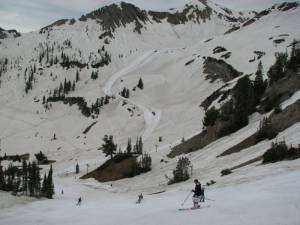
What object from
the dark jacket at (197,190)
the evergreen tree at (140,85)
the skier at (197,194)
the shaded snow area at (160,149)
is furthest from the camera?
the evergreen tree at (140,85)

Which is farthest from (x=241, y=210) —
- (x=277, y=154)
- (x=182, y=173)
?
(x=182, y=173)

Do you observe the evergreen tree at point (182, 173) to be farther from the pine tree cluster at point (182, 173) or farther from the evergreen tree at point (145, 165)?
the evergreen tree at point (145, 165)

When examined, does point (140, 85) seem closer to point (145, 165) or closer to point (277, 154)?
point (145, 165)

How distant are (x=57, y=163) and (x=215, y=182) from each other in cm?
8125

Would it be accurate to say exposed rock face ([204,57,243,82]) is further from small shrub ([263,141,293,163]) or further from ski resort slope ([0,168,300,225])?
ski resort slope ([0,168,300,225])

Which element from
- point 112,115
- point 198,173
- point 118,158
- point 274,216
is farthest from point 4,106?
point 274,216

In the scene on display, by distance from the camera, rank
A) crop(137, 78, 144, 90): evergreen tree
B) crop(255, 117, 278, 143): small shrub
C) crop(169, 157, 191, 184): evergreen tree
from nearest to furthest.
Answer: crop(255, 117, 278, 143): small shrub, crop(169, 157, 191, 184): evergreen tree, crop(137, 78, 144, 90): evergreen tree

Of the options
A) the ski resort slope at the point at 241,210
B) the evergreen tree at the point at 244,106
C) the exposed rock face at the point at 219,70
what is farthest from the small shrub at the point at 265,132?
the exposed rock face at the point at 219,70

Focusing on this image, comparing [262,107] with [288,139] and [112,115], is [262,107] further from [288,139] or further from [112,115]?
[112,115]

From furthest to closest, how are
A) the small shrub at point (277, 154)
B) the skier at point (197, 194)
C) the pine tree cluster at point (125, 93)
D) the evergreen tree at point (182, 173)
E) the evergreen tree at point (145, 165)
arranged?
1. the pine tree cluster at point (125, 93)
2. the evergreen tree at point (145, 165)
3. the evergreen tree at point (182, 173)
4. the small shrub at point (277, 154)
5. the skier at point (197, 194)

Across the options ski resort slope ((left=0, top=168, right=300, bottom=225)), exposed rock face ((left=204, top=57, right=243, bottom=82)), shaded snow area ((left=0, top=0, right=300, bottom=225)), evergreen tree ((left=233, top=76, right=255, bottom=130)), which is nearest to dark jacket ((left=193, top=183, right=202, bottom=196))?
ski resort slope ((left=0, top=168, right=300, bottom=225))

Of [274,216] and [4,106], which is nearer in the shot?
[274,216]

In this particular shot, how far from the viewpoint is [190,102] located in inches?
5310

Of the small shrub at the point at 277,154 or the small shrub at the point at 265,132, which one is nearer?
the small shrub at the point at 277,154
